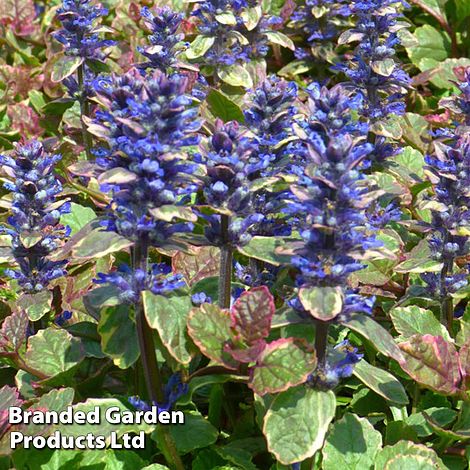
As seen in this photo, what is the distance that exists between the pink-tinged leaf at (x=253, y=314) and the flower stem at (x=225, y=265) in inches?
8.3

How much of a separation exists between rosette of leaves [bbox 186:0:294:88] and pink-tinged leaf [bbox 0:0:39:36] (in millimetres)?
2042

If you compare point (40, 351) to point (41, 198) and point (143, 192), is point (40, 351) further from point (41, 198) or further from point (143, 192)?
point (143, 192)

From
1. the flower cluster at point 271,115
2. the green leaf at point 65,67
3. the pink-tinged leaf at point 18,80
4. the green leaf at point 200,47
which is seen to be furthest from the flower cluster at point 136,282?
the pink-tinged leaf at point 18,80

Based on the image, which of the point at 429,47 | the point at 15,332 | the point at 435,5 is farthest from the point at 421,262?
the point at 435,5

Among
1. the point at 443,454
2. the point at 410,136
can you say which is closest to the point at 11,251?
the point at 443,454

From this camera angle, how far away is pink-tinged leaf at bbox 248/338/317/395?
2.17 meters

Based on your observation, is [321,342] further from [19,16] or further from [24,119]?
[19,16]

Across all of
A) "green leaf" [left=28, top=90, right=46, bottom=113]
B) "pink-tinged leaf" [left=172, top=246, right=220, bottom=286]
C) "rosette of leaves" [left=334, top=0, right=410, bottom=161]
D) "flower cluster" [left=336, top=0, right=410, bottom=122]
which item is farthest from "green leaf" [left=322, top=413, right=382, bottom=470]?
"green leaf" [left=28, top=90, right=46, bottom=113]

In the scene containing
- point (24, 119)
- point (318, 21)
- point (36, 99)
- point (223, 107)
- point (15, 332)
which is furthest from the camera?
point (318, 21)

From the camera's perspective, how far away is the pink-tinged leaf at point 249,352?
228 cm

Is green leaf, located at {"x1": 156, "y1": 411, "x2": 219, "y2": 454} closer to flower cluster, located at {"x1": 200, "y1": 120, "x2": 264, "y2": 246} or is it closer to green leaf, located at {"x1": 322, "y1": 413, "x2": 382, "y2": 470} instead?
green leaf, located at {"x1": 322, "y1": 413, "x2": 382, "y2": 470}

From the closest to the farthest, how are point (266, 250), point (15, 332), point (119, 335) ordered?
point (266, 250) < point (119, 335) < point (15, 332)

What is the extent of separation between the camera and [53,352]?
9.13ft

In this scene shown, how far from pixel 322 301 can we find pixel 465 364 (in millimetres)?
883
